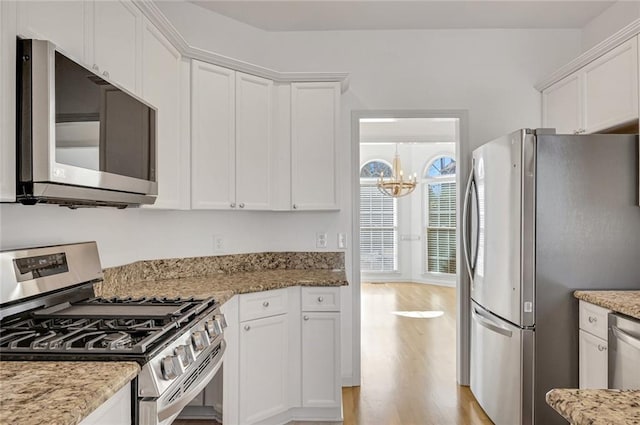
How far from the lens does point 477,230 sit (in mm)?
3111

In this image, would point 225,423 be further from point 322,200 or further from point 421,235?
point 421,235

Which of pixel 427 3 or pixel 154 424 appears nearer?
pixel 154 424

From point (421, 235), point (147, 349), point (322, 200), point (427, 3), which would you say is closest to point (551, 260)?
point (322, 200)

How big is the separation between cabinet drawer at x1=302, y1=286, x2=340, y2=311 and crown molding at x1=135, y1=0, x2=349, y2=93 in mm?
1499

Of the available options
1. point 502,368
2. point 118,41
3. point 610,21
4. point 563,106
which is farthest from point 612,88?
point 118,41

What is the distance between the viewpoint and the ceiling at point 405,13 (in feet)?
10.7

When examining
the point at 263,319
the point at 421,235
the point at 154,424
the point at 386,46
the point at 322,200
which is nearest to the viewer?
the point at 154,424

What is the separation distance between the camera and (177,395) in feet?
5.11

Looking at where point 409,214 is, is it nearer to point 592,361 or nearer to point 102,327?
point 592,361

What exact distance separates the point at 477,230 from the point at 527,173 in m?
0.64

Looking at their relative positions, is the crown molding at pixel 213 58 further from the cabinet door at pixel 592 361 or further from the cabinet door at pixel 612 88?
the cabinet door at pixel 592 361

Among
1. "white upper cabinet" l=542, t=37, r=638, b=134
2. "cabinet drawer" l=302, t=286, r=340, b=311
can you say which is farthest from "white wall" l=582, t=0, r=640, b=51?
"cabinet drawer" l=302, t=286, r=340, b=311

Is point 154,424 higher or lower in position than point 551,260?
lower

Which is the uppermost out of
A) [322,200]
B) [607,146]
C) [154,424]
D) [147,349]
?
[607,146]
